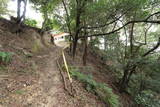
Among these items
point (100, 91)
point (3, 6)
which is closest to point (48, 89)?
point (100, 91)

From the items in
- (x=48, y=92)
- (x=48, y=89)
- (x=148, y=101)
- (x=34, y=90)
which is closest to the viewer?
(x=34, y=90)

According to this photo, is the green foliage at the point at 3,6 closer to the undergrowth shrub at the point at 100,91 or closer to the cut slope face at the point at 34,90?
the cut slope face at the point at 34,90

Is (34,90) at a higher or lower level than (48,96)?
higher

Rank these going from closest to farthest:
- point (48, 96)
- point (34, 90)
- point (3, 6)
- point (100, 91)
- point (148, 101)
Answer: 1. point (48, 96)
2. point (34, 90)
3. point (100, 91)
4. point (148, 101)
5. point (3, 6)

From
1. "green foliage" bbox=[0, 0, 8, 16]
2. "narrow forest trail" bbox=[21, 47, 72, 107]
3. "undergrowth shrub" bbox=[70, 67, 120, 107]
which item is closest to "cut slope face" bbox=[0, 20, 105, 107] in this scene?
"narrow forest trail" bbox=[21, 47, 72, 107]

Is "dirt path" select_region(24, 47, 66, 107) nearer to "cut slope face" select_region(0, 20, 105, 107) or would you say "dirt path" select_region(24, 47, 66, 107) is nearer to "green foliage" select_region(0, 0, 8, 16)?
"cut slope face" select_region(0, 20, 105, 107)

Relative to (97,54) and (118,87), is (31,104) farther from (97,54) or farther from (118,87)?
(97,54)

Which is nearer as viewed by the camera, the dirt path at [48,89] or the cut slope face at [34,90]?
the cut slope face at [34,90]

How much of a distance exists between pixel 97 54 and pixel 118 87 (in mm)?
6942

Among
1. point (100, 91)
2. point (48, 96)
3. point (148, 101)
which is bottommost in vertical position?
point (148, 101)

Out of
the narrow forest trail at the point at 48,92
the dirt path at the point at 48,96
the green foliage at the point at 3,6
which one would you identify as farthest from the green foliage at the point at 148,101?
the green foliage at the point at 3,6

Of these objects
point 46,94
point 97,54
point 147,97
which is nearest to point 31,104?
point 46,94

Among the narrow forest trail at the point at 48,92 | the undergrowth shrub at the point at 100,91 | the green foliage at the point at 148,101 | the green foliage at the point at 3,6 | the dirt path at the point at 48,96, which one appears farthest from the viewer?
the green foliage at the point at 3,6

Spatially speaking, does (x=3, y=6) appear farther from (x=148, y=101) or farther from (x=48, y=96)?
(x=148, y=101)
